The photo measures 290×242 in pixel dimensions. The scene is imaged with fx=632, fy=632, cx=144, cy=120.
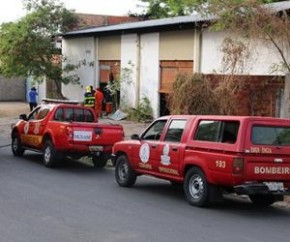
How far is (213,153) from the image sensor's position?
10383 millimetres

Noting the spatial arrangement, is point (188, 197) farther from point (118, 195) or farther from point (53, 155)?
point (53, 155)

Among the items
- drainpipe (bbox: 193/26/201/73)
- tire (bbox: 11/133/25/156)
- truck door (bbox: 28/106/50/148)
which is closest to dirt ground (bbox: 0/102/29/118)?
drainpipe (bbox: 193/26/201/73)

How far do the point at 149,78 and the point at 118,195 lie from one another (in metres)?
17.6

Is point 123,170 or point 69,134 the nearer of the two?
point 123,170

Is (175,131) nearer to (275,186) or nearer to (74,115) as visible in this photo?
(275,186)

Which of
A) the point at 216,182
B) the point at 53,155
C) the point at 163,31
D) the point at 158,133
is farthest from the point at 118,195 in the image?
the point at 163,31

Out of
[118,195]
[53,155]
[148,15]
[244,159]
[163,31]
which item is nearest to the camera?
[244,159]

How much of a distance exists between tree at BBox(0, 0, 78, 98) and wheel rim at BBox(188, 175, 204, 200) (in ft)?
81.0

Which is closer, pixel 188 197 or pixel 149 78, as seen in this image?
pixel 188 197

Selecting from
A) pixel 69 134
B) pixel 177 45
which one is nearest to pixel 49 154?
pixel 69 134

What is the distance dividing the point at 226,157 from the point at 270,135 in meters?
0.89

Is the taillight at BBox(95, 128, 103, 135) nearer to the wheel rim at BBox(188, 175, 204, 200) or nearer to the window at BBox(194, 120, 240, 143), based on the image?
the window at BBox(194, 120, 240, 143)

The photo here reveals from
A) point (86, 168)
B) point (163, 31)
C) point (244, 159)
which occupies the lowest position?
point (86, 168)

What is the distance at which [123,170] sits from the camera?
13070 millimetres
